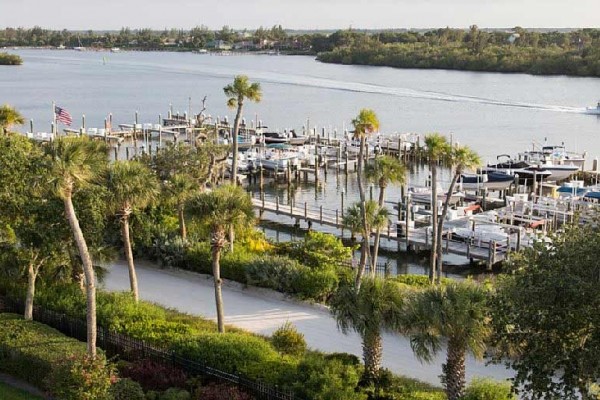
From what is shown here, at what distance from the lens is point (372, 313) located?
17562mm

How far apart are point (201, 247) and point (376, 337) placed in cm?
1100

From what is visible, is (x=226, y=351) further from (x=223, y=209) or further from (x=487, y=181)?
(x=487, y=181)

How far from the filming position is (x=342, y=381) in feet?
53.8

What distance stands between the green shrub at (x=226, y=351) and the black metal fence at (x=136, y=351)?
14 centimetres

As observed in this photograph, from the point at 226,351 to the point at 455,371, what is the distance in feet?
16.1

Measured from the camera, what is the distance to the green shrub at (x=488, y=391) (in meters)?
15.7

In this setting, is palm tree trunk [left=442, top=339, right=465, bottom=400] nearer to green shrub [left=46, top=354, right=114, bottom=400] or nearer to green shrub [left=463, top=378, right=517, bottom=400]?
green shrub [left=463, top=378, right=517, bottom=400]

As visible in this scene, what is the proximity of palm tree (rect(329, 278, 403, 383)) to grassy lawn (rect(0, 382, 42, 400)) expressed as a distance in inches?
270

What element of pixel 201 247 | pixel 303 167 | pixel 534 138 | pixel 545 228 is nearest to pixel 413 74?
pixel 534 138

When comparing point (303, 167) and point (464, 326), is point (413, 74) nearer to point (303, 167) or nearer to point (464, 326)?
point (303, 167)

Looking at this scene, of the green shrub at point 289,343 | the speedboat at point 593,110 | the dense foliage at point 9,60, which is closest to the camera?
the green shrub at point 289,343

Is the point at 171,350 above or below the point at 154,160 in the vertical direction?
below

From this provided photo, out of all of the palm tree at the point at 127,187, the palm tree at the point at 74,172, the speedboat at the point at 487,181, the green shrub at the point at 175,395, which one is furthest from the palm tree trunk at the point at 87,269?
the speedboat at the point at 487,181

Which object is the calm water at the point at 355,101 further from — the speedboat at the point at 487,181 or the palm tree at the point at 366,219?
the palm tree at the point at 366,219
